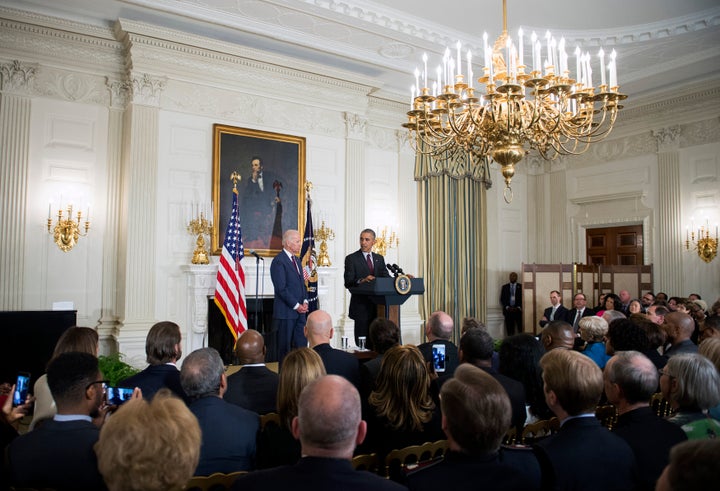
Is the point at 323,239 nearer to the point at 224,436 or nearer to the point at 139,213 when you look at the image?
the point at 139,213

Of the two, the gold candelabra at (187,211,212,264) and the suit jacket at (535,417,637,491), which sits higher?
the gold candelabra at (187,211,212,264)

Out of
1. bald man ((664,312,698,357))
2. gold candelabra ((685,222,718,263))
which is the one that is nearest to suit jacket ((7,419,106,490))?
bald man ((664,312,698,357))

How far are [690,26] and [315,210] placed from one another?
5.65m

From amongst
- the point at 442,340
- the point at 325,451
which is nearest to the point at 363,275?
the point at 442,340

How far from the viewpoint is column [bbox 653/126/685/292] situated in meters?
8.61

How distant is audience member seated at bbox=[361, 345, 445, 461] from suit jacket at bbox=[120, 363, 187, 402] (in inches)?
45.2

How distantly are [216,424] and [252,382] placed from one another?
0.77 meters

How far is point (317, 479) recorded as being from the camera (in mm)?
1395

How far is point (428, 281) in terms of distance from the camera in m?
9.17

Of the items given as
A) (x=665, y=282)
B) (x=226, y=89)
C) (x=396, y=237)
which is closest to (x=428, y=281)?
(x=396, y=237)

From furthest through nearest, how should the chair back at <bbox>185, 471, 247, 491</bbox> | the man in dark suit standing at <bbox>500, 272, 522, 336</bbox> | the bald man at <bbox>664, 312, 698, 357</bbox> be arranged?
the man in dark suit standing at <bbox>500, 272, 522, 336</bbox>
the bald man at <bbox>664, 312, 698, 357</bbox>
the chair back at <bbox>185, 471, 247, 491</bbox>

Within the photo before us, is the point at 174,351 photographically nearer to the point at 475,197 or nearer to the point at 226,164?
the point at 226,164

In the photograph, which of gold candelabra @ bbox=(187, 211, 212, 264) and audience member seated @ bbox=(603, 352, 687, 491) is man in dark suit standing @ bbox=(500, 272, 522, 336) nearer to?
gold candelabra @ bbox=(187, 211, 212, 264)

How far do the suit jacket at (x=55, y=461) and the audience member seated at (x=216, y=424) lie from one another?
0.44m
